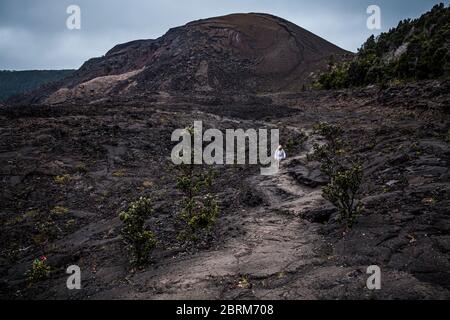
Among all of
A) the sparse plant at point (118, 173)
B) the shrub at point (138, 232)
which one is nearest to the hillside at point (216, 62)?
the sparse plant at point (118, 173)

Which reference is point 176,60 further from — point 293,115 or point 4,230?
point 4,230

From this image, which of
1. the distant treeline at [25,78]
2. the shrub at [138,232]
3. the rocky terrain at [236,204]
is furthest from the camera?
the distant treeline at [25,78]

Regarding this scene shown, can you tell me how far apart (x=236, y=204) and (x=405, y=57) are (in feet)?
99.7

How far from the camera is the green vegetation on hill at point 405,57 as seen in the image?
1310 inches

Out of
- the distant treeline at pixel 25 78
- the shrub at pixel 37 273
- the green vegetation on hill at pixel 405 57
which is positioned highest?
the distant treeline at pixel 25 78

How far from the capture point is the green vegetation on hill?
109 ft

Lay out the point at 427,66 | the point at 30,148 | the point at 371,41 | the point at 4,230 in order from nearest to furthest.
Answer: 1. the point at 4,230
2. the point at 30,148
3. the point at 427,66
4. the point at 371,41

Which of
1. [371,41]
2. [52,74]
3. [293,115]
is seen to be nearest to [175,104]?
[293,115]

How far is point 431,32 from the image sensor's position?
129 ft

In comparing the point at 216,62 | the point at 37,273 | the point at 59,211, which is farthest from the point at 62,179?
the point at 216,62

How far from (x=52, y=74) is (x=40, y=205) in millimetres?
131240

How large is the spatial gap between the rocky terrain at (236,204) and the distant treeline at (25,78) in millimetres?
107329

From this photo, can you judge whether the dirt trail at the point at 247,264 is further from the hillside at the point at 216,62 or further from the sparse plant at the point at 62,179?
the hillside at the point at 216,62

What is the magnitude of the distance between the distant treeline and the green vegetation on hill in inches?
4284
